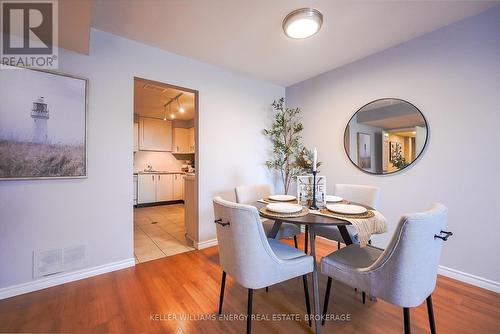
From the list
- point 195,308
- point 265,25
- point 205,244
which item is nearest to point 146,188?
point 205,244

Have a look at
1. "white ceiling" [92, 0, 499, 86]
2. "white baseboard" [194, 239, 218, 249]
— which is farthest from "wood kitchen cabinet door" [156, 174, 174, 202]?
"white ceiling" [92, 0, 499, 86]

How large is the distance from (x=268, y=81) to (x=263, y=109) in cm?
46

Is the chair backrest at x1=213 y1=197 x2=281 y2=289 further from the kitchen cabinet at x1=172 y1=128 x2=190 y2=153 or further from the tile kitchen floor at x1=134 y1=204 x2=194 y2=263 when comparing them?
the kitchen cabinet at x1=172 y1=128 x2=190 y2=153

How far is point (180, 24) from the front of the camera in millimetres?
1946

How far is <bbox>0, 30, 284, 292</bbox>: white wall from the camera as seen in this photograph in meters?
1.72

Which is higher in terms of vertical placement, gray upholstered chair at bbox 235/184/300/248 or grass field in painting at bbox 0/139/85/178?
grass field in painting at bbox 0/139/85/178

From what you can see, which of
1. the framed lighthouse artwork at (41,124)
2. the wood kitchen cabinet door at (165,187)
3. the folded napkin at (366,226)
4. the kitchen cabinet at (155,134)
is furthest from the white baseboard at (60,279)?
the kitchen cabinet at (155,134)

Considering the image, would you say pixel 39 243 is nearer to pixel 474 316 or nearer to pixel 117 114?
pixel 117 114

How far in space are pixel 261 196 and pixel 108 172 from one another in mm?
1571

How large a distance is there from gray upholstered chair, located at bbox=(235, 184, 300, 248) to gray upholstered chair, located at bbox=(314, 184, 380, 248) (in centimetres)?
24

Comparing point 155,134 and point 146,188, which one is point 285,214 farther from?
point 155,134

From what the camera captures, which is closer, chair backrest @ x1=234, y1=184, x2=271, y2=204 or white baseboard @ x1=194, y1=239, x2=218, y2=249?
chair backrest @ x1=234, y1=184, x2=271, y2=204

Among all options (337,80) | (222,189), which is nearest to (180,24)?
(222,189)

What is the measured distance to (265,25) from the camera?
196 centimetres
